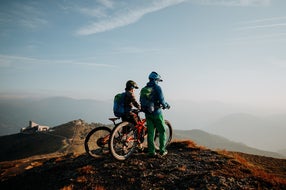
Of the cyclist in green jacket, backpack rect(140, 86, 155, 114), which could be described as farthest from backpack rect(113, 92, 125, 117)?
the cyclist in green jacket

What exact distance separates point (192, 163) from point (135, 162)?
8.62 feet

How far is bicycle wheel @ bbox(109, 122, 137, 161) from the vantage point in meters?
10.2

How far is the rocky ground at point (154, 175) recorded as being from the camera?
8.42 meters

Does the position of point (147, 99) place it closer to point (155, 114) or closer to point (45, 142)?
point (155, 114)

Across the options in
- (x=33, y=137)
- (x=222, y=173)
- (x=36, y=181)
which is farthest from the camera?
(x=33, y=137)

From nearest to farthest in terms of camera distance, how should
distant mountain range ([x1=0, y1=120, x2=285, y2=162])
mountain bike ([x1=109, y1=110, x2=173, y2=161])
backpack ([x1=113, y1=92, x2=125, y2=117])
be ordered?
mountain bike ([x1=109, y1=110, x2=173, y2=161])
backpack ([x1=113, y1=92, x2=125, y2=117])
distant mountain range ([x1=0, y1=120, x2=285, y2=162])

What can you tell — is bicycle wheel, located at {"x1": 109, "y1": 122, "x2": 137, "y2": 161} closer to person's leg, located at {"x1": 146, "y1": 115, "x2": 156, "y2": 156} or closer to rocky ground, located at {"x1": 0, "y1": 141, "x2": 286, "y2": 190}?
rocky ground, located at {"x1": 0, "y1": 141, "x2": 286, "y2": 190}

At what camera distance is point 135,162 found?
10.4 meters

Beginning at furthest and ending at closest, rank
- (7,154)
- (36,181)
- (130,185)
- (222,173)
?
1. (7,154)
2. (36,181)
3. (222,173)
4. (130,185)

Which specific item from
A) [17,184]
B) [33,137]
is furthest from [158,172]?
[33,137]

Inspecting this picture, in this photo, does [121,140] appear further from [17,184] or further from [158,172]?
[17,184]

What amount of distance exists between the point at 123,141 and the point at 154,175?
Answer: 228 centimetres

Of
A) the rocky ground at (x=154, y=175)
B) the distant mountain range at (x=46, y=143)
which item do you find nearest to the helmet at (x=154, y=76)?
the rocky ground at (x=154, y=175)

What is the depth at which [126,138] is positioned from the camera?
10727 mm
